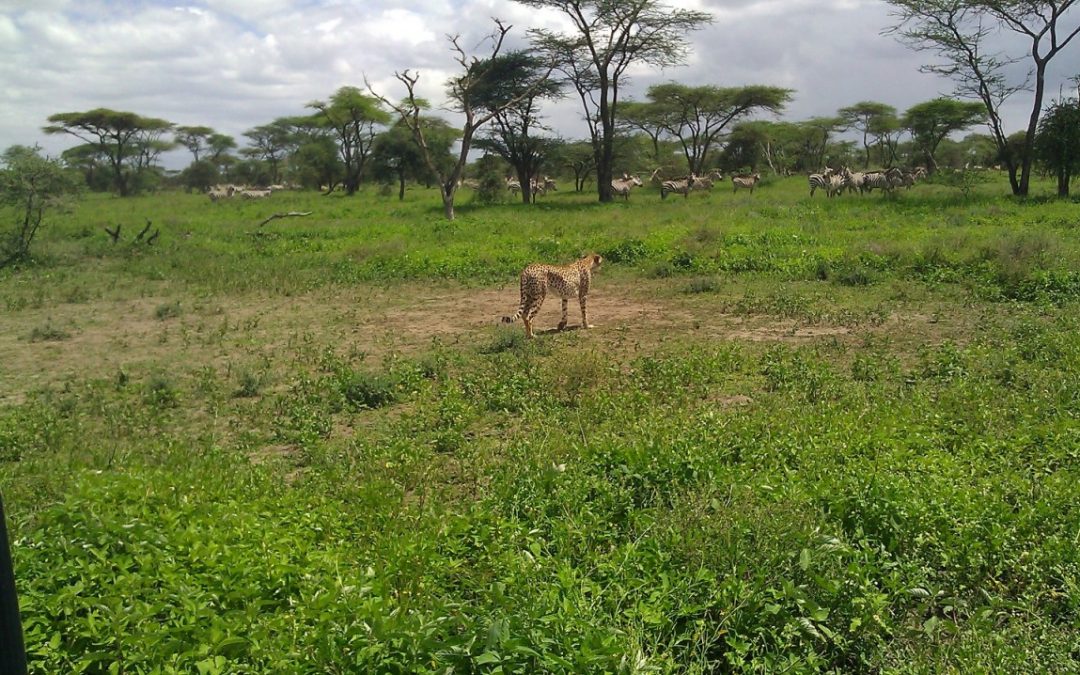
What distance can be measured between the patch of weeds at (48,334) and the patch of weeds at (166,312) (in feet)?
4.18

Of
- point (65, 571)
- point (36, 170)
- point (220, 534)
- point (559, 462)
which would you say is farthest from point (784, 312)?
point (36, 170)

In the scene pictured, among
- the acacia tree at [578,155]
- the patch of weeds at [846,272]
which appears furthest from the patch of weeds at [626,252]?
the acacia tree at [578,155]

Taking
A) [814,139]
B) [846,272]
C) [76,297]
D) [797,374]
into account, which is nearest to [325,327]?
[76,297]

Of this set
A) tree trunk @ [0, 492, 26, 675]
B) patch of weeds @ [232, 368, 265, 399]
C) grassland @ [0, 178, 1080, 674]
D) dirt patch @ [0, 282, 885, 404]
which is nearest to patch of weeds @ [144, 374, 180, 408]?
grassland @ [0, 178, 1080, 674]

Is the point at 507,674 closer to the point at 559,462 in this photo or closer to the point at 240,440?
the point at 559,462

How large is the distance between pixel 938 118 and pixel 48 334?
3697cm

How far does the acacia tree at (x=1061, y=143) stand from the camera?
22422 mm

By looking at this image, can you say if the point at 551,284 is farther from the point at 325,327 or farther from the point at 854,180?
the point at 854,180

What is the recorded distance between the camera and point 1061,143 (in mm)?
22625

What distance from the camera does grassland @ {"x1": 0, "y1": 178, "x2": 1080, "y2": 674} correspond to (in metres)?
3.35

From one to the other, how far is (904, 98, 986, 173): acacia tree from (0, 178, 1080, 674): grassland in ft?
80.1

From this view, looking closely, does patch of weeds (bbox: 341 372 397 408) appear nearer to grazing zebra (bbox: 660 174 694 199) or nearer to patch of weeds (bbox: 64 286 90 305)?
patch of weeds (bbox: 64 286 90 305)

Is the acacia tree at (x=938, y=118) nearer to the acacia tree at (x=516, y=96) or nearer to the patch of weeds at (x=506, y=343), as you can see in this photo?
the acacia tree at (x=516, y=96)

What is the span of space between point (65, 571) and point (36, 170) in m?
17.8
